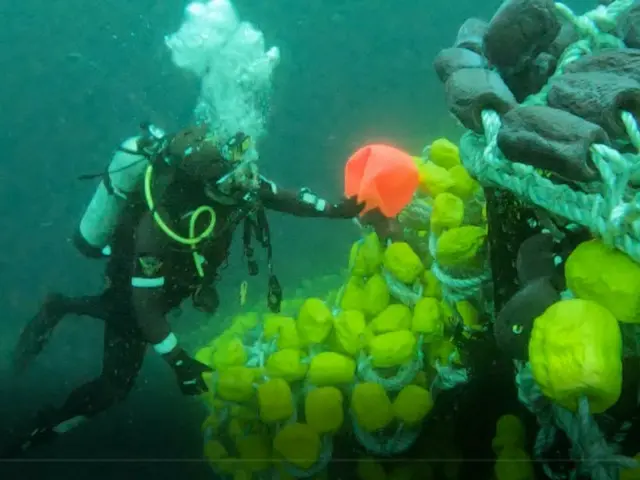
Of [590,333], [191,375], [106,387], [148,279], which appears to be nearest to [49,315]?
[106,387]

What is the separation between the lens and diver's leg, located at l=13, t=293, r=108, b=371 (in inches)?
180

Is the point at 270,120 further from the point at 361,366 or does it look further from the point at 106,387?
the point at 361,366

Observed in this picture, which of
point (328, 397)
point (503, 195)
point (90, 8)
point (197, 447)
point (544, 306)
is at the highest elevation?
point (90, 8)

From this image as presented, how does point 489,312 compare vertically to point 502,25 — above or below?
below

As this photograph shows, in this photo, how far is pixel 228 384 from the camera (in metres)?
2.92

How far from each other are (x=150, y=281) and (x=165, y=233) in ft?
1.11

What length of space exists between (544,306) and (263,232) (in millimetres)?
2156

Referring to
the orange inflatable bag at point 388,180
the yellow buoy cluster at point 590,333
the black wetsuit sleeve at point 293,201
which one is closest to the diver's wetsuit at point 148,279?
the black wetsuit sleeve at point 293,201

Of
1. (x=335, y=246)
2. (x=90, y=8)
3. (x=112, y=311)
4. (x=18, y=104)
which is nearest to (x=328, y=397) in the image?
(x=112, y=311)

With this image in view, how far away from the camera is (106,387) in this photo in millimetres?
4332

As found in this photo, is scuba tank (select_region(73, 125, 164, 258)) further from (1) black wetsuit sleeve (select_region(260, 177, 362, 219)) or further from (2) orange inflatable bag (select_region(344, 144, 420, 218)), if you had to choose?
(2) orange inflatable bag (select_region(344, 144, 420, 218))

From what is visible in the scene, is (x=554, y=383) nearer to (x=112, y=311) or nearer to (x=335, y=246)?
(x=112, y=311)

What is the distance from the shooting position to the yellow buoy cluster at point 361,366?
2.41 metres

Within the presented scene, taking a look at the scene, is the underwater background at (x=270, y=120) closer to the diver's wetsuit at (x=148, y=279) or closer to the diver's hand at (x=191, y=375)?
the diver's wetsuit at (x=148, y=279)
